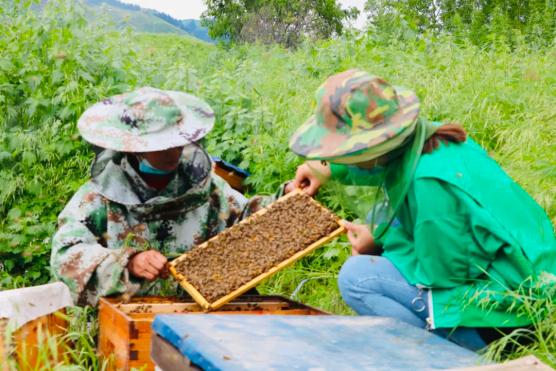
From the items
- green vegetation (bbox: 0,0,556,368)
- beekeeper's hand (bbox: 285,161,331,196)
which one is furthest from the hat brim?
green vegetation (bbox: 0,0,556,368)

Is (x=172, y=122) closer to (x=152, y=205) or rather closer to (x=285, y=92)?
(x=152, y=205)

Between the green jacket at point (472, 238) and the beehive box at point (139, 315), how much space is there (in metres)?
0.82

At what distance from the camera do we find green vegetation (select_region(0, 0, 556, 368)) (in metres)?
5.74

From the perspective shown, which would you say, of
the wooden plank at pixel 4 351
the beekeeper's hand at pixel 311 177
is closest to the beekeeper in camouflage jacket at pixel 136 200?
the beekeeper's hand at pixel 311 177

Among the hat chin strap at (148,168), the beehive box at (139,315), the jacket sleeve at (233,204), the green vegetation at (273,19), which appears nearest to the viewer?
the beehive box at (139,315)

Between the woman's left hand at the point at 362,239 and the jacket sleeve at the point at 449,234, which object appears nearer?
the jacket sleeve at the point at 449,234

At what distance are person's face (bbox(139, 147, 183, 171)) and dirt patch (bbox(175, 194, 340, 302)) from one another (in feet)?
1.55

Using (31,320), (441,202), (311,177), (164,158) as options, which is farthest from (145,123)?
(441,202)

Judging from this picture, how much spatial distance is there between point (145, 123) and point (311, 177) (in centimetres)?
100

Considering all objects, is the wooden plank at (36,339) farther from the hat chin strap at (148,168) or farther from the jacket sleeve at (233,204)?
the jacket sleeve at (233,204)

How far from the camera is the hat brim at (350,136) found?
312cm

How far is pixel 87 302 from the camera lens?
4.17 meters

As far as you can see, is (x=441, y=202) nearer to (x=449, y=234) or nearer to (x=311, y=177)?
(x=449, y=234)

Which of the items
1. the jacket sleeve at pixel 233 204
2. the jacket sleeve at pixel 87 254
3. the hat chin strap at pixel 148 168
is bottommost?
the jacket sleeve at pixel 87 254
